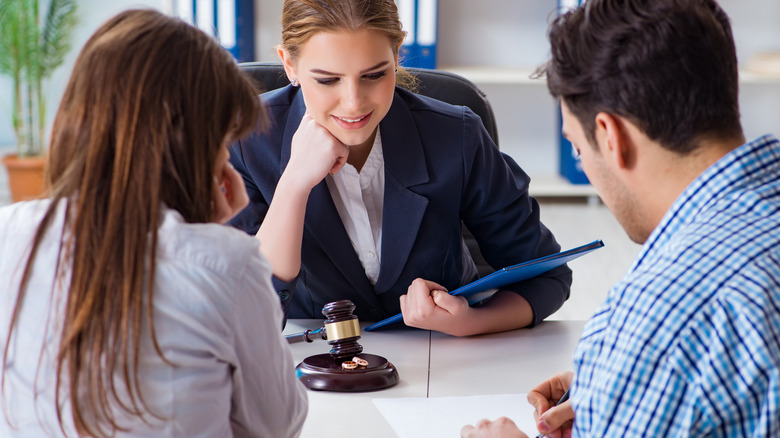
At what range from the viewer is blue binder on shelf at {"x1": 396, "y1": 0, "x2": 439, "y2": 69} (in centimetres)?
413

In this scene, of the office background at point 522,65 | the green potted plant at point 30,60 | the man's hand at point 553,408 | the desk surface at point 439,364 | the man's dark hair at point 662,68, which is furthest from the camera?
the office background at point 522,65

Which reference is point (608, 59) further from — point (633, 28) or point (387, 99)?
point (387, 99)

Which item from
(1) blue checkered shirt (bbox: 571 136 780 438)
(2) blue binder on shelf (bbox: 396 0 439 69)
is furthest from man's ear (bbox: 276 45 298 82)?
(2) blue binder on shelf (bbox: 396 0 439 69)

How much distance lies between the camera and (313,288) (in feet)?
5.22

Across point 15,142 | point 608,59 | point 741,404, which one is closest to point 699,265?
point 741,404

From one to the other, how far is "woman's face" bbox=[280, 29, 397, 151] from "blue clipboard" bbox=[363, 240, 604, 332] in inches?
12.7

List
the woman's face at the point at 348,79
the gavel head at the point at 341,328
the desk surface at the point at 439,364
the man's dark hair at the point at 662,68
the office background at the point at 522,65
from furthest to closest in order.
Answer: the office background at the point at 522,65
the woman's face at the point at 348,79
the gavel head at the point at 341,328
the desk surface at the point at 439,364
the man's dark hair at the point at 662,68

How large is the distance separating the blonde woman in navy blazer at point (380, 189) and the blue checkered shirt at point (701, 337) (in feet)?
2.00

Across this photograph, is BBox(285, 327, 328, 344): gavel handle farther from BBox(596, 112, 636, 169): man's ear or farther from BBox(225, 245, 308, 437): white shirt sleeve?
BBox(596, 112, 636, 169): man's ear

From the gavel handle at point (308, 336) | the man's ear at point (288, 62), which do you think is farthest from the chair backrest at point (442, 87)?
the gavel handle at point (308, 336)

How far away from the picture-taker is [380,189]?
1627 mm

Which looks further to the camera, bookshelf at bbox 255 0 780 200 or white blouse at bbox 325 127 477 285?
bookshelf at bbox 255 0 780 200

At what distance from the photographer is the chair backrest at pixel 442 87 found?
1.92m

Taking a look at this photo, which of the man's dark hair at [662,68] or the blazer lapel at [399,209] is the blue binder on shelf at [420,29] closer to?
the blazer lapel at [399,209]
